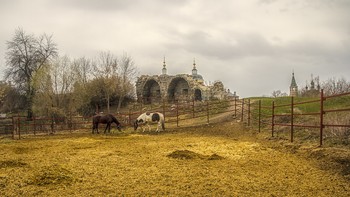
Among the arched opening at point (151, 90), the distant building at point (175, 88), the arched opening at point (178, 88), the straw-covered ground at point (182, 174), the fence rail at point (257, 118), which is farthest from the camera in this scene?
the arched opening at point (151, 90)

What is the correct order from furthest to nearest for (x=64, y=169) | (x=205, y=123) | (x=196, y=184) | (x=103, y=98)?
(x=103, y=98)
(x=205, y=123)
(x=64, y=169)
(x=196, y=184)

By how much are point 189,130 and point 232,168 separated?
10.7 metres

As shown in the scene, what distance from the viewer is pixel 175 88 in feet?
135

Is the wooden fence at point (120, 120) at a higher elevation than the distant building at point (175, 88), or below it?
below

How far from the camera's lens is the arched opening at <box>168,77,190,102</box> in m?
39.7

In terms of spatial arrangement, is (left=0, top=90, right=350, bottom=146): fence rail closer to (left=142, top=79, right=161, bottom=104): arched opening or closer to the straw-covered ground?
the straw-covered ground

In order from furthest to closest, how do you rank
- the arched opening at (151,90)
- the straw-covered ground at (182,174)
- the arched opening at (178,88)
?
the arched opening at (151,90)
the arched opening at (178,88)
the straw-covered ground at (182,174)

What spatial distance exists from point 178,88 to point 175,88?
0.45 meters

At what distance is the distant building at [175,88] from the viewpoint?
35.4 m

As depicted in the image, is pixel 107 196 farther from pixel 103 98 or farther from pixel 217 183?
pixel 103 98

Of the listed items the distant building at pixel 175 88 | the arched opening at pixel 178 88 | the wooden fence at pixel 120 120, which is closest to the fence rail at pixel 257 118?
the wooden fence at pixel 120 120

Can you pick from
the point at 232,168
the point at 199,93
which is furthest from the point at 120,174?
the point at 199,93

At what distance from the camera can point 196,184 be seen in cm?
487

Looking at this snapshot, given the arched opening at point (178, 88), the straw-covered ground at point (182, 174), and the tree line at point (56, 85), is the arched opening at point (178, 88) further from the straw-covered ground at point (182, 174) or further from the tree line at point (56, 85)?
the straw-covered ground at point (182, 174)
